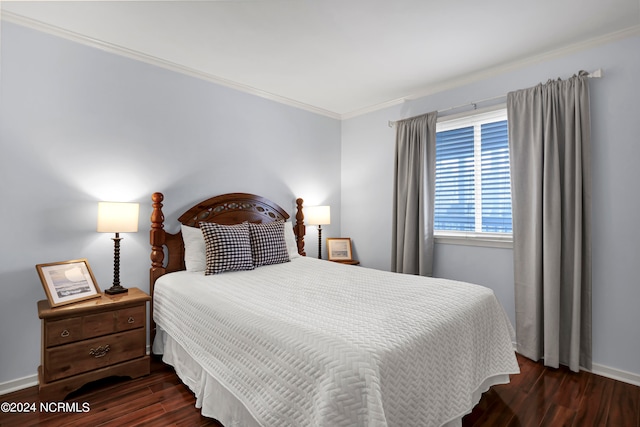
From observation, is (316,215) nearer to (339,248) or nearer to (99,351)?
(339,248)

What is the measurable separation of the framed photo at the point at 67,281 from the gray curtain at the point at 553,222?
345 cm

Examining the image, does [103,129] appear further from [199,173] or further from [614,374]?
[614,374]

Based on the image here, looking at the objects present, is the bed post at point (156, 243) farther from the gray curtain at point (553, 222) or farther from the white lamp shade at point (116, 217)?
the gray curtain at point (553, 222)

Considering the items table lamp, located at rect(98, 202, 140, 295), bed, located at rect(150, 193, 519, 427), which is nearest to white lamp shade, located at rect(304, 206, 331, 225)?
bed, located at rect(150, 193, 519, 427)

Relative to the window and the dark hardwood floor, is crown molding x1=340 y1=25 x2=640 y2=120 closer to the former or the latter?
the window

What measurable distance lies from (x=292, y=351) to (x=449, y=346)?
2.66 feet

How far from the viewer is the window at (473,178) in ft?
10.1

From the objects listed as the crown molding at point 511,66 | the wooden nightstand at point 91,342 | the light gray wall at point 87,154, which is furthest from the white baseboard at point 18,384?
the crown molding at point 511,66

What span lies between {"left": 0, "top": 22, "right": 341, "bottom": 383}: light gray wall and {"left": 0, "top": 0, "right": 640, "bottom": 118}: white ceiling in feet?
0.72

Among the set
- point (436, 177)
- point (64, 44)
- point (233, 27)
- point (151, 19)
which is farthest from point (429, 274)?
point (64, 44)

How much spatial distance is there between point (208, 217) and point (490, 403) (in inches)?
106

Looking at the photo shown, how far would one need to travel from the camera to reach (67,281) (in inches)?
88.3

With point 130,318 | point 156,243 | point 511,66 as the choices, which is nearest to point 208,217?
point 156,243

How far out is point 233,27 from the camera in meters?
2.33
